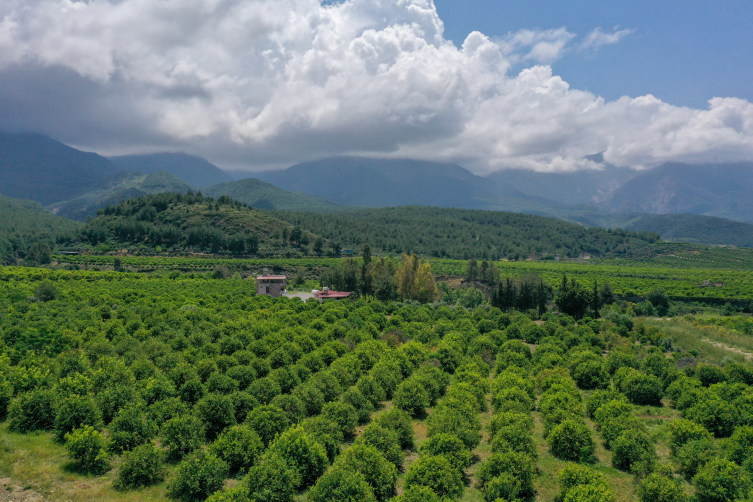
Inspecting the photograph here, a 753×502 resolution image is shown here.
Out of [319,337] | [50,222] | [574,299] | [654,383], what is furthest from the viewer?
[50,222]

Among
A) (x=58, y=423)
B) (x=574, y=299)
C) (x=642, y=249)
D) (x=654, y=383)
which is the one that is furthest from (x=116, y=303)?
(x=642, y=249)

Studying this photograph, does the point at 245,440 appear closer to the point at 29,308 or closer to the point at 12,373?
the point at 12,373

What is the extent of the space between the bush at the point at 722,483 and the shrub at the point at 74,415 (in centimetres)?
2295

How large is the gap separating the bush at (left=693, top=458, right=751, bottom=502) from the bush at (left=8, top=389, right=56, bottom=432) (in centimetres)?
2541

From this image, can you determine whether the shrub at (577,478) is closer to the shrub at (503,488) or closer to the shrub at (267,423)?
the shrub at (503,488)

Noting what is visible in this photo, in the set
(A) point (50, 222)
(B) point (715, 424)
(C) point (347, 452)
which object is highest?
(A) point (50, 222)

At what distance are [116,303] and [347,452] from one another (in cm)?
4102

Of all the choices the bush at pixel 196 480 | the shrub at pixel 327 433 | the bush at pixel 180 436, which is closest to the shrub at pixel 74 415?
the bush at pixel 180 436

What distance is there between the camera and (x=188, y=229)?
14125 centimetres

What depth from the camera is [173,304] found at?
142ft

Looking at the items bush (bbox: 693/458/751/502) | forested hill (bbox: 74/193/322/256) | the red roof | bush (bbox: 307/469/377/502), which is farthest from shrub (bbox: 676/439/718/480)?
forested hill (bbox: 74/193/322/256)

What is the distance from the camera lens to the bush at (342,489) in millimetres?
12172

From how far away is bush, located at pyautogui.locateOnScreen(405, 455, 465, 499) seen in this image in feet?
43.3

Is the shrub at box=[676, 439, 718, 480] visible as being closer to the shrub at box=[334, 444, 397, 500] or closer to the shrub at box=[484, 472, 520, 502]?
the shrub at box=[484, 472, 520, 502]
